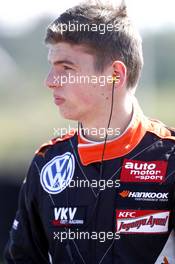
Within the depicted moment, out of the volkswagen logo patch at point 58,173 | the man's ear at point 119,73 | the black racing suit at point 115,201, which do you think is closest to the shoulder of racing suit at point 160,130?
the black racing suit at point 115,201

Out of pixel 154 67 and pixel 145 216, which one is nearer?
pixel 145 216

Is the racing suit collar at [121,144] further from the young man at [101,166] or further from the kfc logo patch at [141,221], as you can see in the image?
the kfc logo patch at [141,221]

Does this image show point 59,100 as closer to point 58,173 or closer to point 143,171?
point 58,173

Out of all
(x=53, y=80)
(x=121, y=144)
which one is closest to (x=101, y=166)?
(x=121, y=144)

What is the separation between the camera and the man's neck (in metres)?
2.49

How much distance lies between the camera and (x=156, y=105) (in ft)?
23.7

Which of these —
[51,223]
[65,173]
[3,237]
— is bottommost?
[3,237]

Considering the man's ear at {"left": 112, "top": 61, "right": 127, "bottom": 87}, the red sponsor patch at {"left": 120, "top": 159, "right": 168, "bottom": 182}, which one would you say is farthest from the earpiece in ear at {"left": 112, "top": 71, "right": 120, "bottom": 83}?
the red sponsor patch at {"left": 120, "top": 159, "right": 168, "bottom": 182}

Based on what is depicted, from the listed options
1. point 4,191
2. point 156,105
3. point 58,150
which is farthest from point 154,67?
point 58,150

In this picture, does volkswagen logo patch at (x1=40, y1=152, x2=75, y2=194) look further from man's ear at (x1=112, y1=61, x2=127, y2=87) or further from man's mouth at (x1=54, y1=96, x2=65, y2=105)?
man's ear at (x1=112, y1=61, x2=127, y2=87)

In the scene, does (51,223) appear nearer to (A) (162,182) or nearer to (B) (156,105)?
(A) (162,182)

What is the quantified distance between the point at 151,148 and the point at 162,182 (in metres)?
0.12

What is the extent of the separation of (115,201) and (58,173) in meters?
0.25

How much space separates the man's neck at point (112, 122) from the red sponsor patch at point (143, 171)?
106mm
